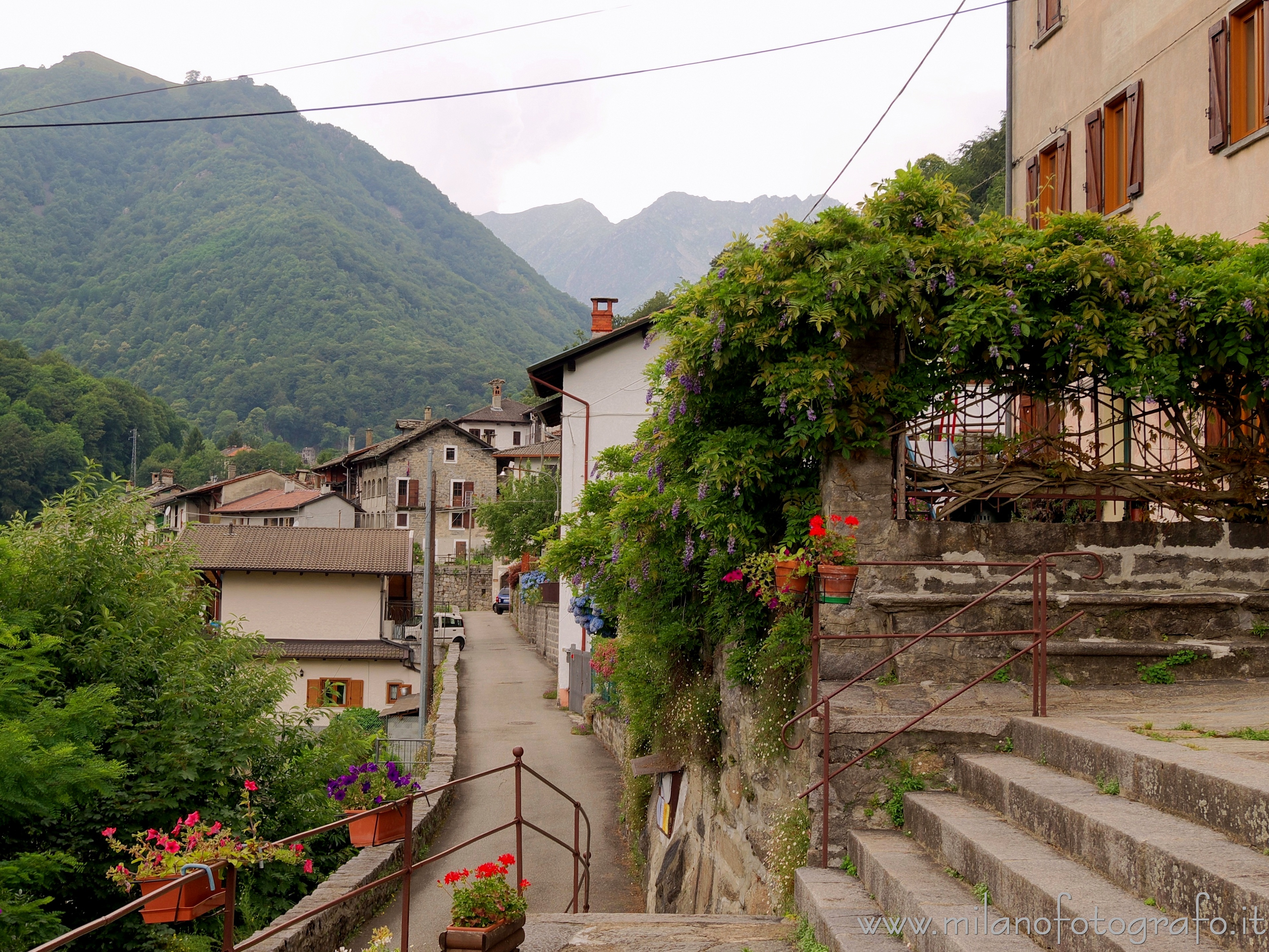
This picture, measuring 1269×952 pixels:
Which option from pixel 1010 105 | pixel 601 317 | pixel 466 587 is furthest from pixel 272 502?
pixel 1010 105

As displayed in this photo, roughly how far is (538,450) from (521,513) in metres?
12.4

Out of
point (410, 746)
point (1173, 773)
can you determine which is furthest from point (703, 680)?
point (410, 746)

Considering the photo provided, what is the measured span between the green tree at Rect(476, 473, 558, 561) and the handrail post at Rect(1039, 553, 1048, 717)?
33.2 meters

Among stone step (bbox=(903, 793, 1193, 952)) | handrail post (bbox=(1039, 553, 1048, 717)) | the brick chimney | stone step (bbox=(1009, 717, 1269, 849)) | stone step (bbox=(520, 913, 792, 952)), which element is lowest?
stone step (bbox=(520, 913, 792, 952))

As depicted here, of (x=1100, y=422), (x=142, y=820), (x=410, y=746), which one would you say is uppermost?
(x=1100, y=422)

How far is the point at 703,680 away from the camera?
852 cm

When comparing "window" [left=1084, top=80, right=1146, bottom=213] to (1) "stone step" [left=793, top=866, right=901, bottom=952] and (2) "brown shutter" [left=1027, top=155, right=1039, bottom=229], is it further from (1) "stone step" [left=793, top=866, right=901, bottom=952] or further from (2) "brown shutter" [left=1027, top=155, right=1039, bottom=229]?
(1) "stone step" [left=793, top=866, right=901, bottom=952]

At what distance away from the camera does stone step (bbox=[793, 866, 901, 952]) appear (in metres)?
4.10

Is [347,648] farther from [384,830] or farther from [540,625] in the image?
[384,830]

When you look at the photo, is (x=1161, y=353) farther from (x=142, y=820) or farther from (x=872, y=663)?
(x=142, y=820)

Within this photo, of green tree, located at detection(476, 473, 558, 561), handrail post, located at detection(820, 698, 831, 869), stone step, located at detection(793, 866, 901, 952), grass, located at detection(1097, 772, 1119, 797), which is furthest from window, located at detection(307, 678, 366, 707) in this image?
grass, located at detection(1097, 772, 1119, 797)

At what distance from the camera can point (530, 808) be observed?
47.9 ft

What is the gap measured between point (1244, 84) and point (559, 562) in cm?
854

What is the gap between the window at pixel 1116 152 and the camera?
38.6 ft
